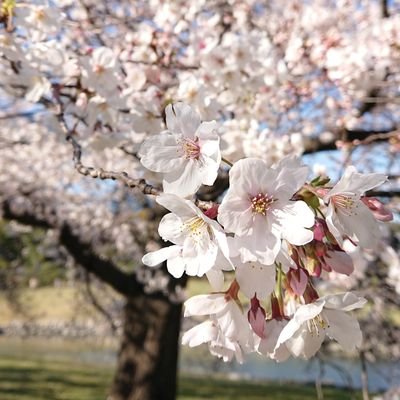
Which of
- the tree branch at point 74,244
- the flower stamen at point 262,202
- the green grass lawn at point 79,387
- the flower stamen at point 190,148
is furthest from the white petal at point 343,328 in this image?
the green grass lawn at point 79,387

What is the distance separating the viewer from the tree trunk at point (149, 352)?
4.82 metres

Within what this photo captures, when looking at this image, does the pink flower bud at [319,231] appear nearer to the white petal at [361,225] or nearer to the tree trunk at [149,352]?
the white petal at [361,225]

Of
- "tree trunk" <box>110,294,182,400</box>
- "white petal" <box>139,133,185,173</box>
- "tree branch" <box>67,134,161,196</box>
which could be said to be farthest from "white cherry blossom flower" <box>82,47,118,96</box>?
"tree trunk" <box>110,294,182,400</box>

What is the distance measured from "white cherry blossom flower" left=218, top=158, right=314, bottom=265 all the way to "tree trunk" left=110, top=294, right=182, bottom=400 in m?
4.36

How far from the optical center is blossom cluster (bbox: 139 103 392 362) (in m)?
0.73

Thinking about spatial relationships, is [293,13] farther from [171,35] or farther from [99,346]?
[99,346]

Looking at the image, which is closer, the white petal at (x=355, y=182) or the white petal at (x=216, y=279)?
the white petal at (x=355, y=182)

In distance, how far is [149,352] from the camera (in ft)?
16.1

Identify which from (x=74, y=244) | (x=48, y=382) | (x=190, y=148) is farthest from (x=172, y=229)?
(x=48, y=382)

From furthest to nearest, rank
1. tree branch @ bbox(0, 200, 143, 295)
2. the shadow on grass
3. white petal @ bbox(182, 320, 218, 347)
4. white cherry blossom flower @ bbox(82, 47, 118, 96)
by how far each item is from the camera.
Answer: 1. the shadow on grass
2. tree branch @ bbox(0, 200, 143, 295)
3. white cherry blossom flower @ bbox(82, 47, 118, 96)
4. white petal @ bbox(182, 320, 218, 347)

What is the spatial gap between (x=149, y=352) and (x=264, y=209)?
14.5 ft

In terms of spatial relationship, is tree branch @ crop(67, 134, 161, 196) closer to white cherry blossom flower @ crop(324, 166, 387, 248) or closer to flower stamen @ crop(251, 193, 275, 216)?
flower stamen @ crop(251, 193, 275, 216)

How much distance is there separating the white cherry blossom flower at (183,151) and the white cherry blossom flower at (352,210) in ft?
0.64

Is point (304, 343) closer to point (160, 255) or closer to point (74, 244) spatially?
Result: point (160, 255)
